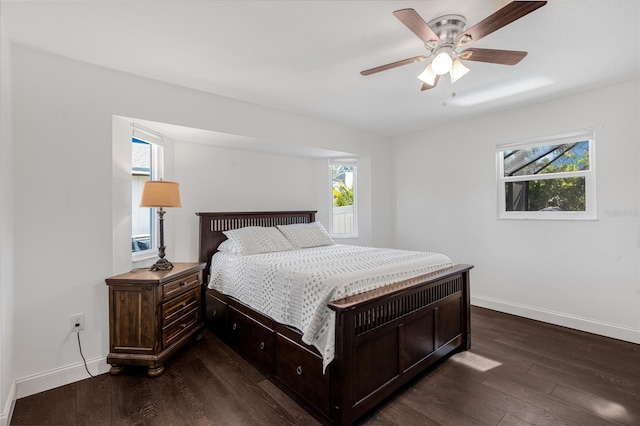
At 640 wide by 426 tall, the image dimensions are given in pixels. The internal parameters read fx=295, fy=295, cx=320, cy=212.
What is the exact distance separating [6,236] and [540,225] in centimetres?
484

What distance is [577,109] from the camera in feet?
10.4

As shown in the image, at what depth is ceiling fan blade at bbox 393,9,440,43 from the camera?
4.83 ft

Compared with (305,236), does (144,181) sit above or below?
above

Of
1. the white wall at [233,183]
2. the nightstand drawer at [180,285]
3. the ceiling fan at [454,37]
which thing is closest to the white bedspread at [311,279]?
the nightstand drawer at [180,285]

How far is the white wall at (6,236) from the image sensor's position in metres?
1.78

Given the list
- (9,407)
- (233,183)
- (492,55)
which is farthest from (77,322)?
(492,55)

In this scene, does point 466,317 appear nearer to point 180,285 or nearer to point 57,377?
point 180,285

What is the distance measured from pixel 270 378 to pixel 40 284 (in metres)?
1.85

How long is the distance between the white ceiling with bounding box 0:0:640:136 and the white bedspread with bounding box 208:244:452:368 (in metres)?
→ 1.65

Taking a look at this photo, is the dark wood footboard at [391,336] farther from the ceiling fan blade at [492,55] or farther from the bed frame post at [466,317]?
the ceiling fan blade at [492,55]

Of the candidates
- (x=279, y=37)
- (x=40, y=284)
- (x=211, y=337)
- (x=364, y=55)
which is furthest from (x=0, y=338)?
(x=364, y=55)

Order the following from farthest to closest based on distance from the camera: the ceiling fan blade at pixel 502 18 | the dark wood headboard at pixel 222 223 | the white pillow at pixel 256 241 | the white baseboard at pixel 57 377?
the dark wood headboard at pixel 222 223 → the white pillow at pixel 256 241 → the white baseboard at pixel 57 377 → the ceiling fan blade at pixel 502 18

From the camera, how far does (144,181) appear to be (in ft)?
10.4

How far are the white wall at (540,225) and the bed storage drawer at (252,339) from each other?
3045 mm
